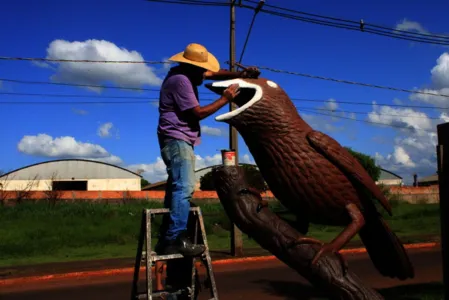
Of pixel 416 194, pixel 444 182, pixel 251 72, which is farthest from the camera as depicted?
pixel 416 194

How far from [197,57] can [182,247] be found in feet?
4.42

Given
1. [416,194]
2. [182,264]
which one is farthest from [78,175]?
[182,264]

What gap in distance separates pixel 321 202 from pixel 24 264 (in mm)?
10563

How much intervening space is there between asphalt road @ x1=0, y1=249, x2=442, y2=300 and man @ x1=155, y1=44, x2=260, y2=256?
3523mm

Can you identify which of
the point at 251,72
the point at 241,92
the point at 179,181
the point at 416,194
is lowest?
the point at 179,181

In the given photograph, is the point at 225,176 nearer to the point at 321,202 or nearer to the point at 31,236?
the point at 321,202

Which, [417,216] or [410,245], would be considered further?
[417,216]

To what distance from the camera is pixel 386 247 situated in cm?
308

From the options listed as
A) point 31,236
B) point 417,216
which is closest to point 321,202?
point 31,236

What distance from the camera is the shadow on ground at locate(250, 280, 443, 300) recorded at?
5.55 m

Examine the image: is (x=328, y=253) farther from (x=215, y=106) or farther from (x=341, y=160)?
(x=215, y=106)

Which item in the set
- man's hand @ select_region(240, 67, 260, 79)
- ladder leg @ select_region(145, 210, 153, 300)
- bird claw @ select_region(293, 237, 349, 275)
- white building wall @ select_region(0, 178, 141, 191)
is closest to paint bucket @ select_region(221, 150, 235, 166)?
ladder leg @ select_region(145, 210, 153, 300)

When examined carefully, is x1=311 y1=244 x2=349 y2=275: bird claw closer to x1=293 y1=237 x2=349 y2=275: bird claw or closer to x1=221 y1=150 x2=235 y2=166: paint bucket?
x1=293 y1=237 x2=349 y2=275: bird claw

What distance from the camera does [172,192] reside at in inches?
136
